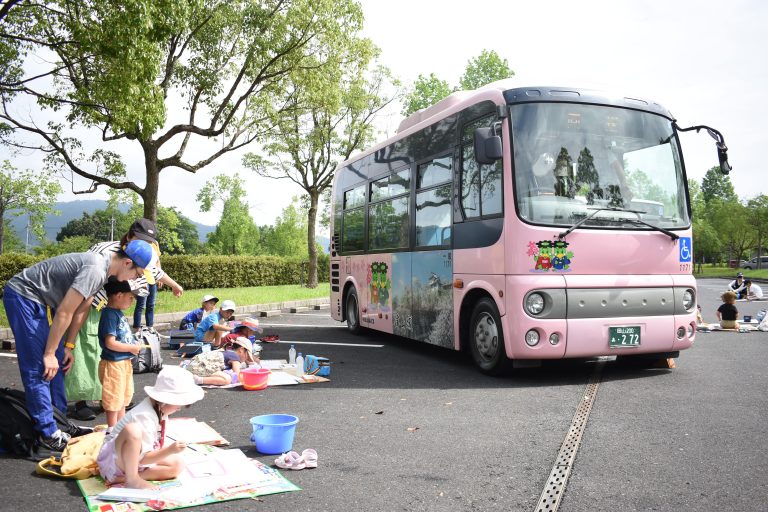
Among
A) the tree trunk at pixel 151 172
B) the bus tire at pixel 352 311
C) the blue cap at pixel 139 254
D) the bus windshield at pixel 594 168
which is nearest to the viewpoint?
the blue cap at pixel 139 254

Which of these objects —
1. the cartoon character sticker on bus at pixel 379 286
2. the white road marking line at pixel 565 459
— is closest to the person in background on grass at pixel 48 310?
the white road marking line at pixel 565 459

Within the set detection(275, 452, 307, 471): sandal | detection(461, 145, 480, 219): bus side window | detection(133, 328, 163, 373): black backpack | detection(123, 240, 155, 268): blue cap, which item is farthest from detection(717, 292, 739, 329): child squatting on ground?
detection(123, 240, 155, 268): blue cap

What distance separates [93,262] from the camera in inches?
180

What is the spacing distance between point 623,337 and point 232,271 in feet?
88.6

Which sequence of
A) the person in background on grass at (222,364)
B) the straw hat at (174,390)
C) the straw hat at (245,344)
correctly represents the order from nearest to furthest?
the straw hat at (174,390), the person in background on grass at (222,364), the straw hat at (245,344)

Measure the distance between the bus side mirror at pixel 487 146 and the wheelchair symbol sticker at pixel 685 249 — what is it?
262 cm

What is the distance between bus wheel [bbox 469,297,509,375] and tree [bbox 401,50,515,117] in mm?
31159

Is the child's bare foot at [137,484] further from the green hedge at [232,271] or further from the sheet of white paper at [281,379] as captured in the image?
the green hedge at [232,271]

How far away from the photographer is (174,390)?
3.88 meters

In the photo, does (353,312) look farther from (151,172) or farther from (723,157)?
(151,172)

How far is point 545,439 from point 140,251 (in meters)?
3.53

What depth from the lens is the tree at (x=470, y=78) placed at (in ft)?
124

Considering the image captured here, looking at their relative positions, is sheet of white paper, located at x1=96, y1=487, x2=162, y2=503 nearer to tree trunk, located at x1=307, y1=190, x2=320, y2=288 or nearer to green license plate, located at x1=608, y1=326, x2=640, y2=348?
green license plate, located at x1=608, y1=326, x2=640, y2=348

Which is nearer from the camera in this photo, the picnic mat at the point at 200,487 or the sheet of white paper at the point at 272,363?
the picnic mat at the point at 200,487
